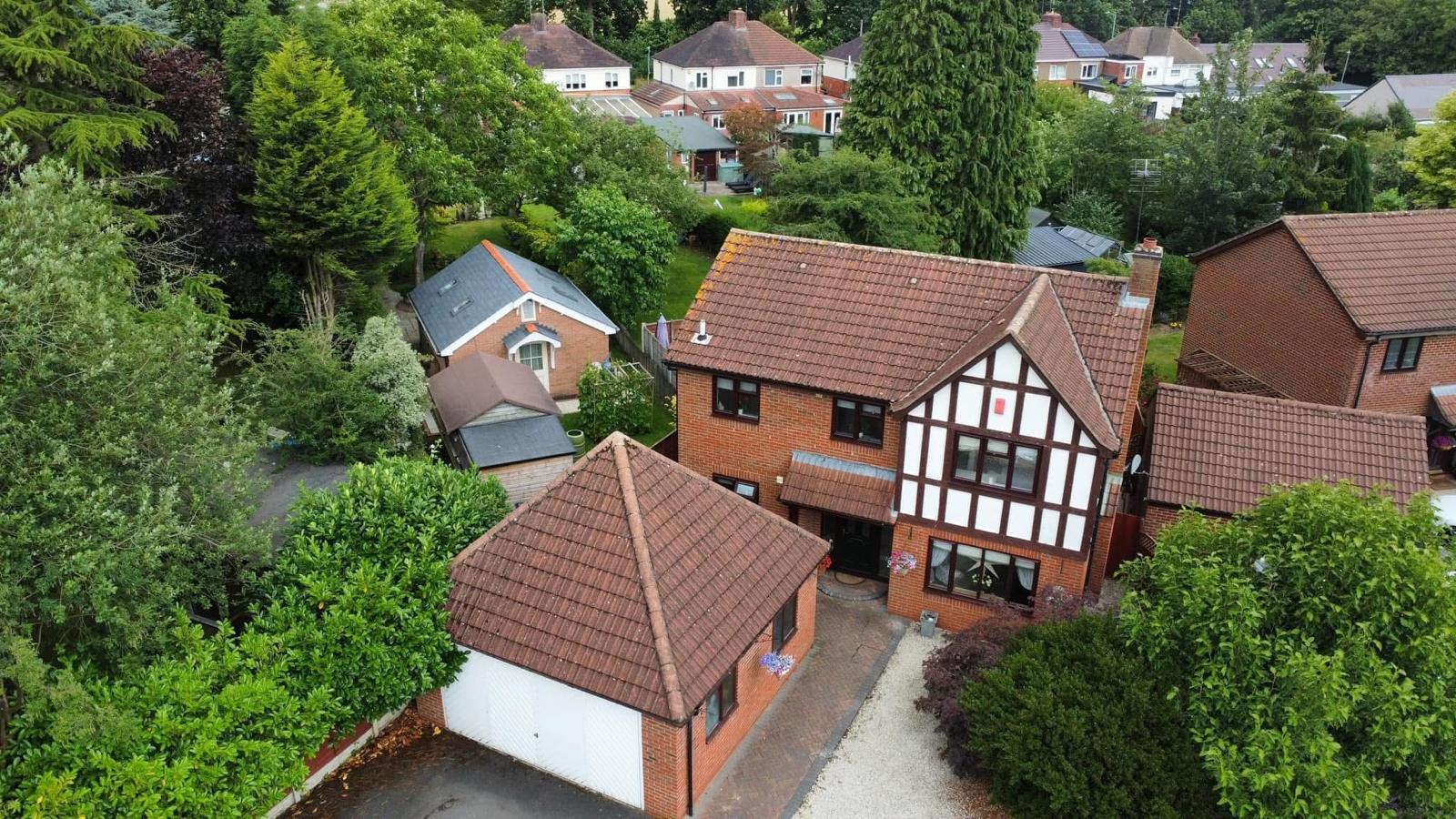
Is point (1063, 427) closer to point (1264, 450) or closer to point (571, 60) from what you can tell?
point (1264, 450)

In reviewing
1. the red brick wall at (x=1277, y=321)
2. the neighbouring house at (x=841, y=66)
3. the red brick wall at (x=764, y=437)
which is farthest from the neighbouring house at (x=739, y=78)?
the red brick wall at (x=764, y=437)

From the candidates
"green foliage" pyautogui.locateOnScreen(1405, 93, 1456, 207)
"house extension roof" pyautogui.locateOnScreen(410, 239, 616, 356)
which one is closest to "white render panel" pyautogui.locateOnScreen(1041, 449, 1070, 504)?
"house extension roof" pyautogui.locateOnScreen(410, 239, 616, 356)

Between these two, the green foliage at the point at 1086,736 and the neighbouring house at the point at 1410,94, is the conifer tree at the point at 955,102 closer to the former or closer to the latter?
the green foliage at the point at 1086,736

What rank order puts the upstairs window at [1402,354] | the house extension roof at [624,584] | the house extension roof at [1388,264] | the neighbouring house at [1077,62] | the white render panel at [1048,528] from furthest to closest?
1. the neighbouring house at [1077,62]
2. the upstairs window at [1402,354]
3. the house extension roof at [1388,264]
4. the white render panel at [1048,528]
5. the house extension roof at [624,584]

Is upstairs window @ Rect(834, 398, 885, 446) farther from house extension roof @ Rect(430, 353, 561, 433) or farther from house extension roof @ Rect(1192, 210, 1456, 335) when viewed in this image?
house extension roof @ Rect(1192, 210, 1456, 335)

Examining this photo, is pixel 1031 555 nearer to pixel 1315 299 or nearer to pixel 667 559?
pixel 667 559

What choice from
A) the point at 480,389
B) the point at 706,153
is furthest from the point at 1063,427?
the point at 706,153

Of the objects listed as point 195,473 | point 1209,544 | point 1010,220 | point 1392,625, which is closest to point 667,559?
point 195,473
